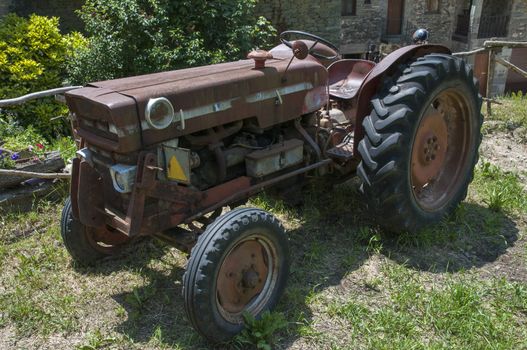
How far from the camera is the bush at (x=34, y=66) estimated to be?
6.39 m

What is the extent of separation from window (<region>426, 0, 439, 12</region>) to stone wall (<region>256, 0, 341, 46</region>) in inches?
265

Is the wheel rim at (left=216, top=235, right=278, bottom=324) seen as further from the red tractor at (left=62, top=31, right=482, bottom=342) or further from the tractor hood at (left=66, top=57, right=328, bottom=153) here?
the tractor hood at (left=66, top=57, right=328, bottom=153)

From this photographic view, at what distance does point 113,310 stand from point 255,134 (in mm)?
1501

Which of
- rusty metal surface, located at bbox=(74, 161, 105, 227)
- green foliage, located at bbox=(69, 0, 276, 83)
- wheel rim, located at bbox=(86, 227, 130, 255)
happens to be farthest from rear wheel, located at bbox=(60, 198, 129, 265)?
green foliage, located at bbox=(69, 0, 276, 83)

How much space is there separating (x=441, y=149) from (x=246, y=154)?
1.75 m

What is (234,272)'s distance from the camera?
3.04 m

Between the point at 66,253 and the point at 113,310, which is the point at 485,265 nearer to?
the point at 113,310

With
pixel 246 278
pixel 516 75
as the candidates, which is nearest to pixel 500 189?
pixel 246 278

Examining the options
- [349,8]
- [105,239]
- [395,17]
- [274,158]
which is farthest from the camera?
[395,17]

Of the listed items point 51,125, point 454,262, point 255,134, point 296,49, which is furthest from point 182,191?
point 51,125

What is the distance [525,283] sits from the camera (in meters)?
3.61

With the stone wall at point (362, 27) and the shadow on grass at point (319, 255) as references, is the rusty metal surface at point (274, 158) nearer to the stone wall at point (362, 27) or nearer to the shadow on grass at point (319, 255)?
the shadow on grass at point (319, 255)

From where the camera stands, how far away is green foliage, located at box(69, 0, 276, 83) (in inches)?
276

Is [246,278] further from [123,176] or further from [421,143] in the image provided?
[421,143]
